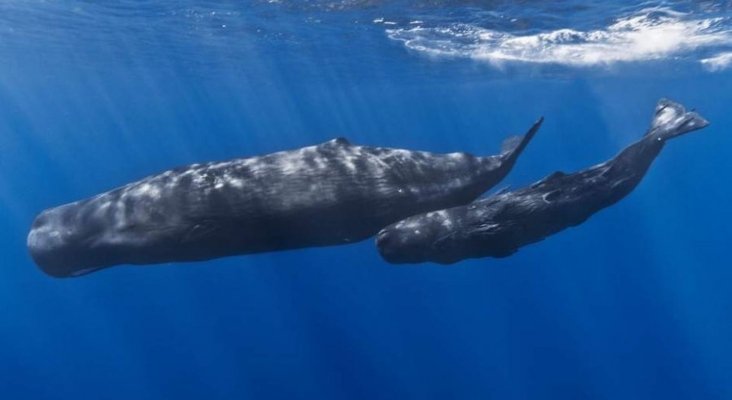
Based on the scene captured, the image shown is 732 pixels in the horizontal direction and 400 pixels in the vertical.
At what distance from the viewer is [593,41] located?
93.3ft

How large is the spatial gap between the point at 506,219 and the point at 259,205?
2.69 meters

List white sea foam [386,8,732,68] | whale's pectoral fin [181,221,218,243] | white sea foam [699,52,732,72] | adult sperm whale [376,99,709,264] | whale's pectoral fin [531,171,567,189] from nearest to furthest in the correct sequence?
adult sperm whale [376,99,709,264]
whale's pectoral fin [181,221,218,243]
whale's pectoral fin [531,171,567,189]
white sea foam [386,8,732,68]
white sea foam [699,52,732,72]

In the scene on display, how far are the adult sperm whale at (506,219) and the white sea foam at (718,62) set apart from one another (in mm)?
28398

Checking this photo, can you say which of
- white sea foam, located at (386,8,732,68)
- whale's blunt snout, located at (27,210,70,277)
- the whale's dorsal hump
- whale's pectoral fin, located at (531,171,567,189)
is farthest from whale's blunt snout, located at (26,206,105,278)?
white sea foam, located at (386,8,732,68)

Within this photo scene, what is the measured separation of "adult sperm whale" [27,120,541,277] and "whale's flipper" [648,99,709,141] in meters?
1.67

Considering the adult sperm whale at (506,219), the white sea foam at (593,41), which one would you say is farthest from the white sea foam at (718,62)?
the adult sperm whale at (506,219)

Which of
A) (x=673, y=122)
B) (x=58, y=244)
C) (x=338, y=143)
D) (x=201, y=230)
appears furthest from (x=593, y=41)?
(x=58, y=244)

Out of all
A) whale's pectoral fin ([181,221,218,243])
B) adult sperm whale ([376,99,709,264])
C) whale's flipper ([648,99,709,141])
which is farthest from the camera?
whale's flipper ([648,99,709,141])

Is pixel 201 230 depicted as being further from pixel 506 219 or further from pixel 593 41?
pixel 593 41

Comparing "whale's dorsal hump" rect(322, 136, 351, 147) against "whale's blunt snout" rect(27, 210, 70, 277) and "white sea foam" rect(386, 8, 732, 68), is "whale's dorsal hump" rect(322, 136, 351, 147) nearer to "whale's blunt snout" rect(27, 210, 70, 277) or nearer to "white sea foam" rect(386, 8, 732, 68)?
"whale's blunt snout" rect(27, 210, 70, 277)

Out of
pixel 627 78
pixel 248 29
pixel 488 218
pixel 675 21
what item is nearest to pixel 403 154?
pixel 488 218

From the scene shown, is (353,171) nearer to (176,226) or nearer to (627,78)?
(176,226)

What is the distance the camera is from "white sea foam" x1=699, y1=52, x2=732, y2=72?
109 ft

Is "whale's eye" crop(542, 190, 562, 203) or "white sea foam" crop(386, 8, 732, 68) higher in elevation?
"whale's eye" crop(542, 190, 562, 203)
